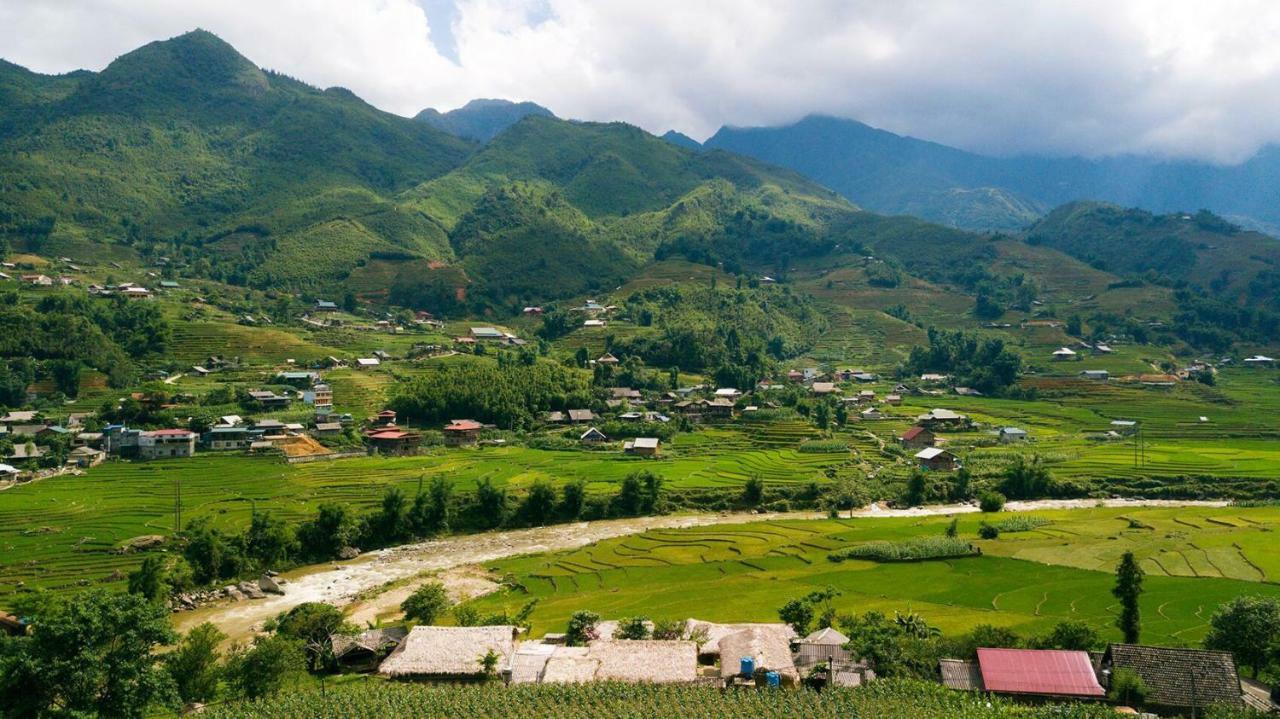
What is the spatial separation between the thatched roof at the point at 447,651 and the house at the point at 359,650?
3.73 feet

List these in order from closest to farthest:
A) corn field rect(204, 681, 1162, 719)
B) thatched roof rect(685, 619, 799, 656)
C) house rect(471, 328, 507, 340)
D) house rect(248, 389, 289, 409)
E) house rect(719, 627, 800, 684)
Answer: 1. corn field rect(204, 681, 1162, 719)
2. house rect(719, 627, 800, 684)
3. thatched roof rect(685, 619, 799, 656)
4. house rect(248, 389, 289, 409)
5. house rect(471, 328, 507, 340)

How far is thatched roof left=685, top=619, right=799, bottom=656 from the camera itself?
34219mm

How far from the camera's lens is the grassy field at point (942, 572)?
39375 millimetres

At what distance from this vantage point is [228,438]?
7869 cm

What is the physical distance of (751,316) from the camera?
15038cm

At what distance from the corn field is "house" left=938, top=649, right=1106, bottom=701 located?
89 cm

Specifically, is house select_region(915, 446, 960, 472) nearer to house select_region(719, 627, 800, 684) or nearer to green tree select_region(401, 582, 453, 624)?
house select_region(719, 627, 800, 684)

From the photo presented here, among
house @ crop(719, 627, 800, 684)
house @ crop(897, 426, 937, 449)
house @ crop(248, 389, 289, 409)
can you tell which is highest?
house @ crop(248, 389, 289, 409)

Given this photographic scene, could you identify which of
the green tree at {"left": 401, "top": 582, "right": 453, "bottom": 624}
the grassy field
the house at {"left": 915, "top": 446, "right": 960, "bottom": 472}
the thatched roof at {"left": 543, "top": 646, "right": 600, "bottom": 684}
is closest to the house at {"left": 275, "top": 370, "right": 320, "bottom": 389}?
the grassy field

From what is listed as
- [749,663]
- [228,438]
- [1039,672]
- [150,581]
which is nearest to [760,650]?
[749,663]

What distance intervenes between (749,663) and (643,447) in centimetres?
5252

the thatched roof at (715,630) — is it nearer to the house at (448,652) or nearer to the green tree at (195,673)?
the house at (448,652)

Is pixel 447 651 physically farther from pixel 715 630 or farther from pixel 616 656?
pixel 715 630

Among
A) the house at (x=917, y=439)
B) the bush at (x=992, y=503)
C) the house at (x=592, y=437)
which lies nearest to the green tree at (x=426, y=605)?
the bush at (x=992, y=503)
